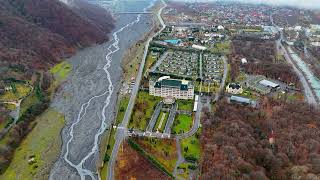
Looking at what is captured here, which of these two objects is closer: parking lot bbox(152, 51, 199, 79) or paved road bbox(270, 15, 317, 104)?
paved road bbox(270, 15, 317, 104)

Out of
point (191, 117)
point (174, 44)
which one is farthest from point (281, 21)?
point (191, 117)

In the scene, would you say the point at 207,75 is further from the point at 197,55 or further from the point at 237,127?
the point at 237,127

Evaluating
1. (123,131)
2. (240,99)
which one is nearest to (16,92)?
(123,131)

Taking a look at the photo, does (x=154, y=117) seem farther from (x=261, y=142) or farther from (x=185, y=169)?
(x=261, y=142)

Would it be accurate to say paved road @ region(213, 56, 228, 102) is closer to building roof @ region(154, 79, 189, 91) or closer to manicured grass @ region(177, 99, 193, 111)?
manicured grass @ region(177, 99, 193, 111)

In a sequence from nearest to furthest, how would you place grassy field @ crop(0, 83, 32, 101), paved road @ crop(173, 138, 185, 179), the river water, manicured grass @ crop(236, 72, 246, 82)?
paved road @ crop(173, 138, 185, 179) < the river water < grassy field @ crop(0, 83, 32, 101) < manicured grass @ crop(236, 72, 246, 82)

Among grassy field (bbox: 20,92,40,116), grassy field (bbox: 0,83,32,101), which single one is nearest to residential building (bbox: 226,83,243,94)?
grassy field (bbox: 20,92,40,116)

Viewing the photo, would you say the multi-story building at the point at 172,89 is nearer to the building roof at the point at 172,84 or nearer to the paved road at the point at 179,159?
the building roof at the point at 172,84
